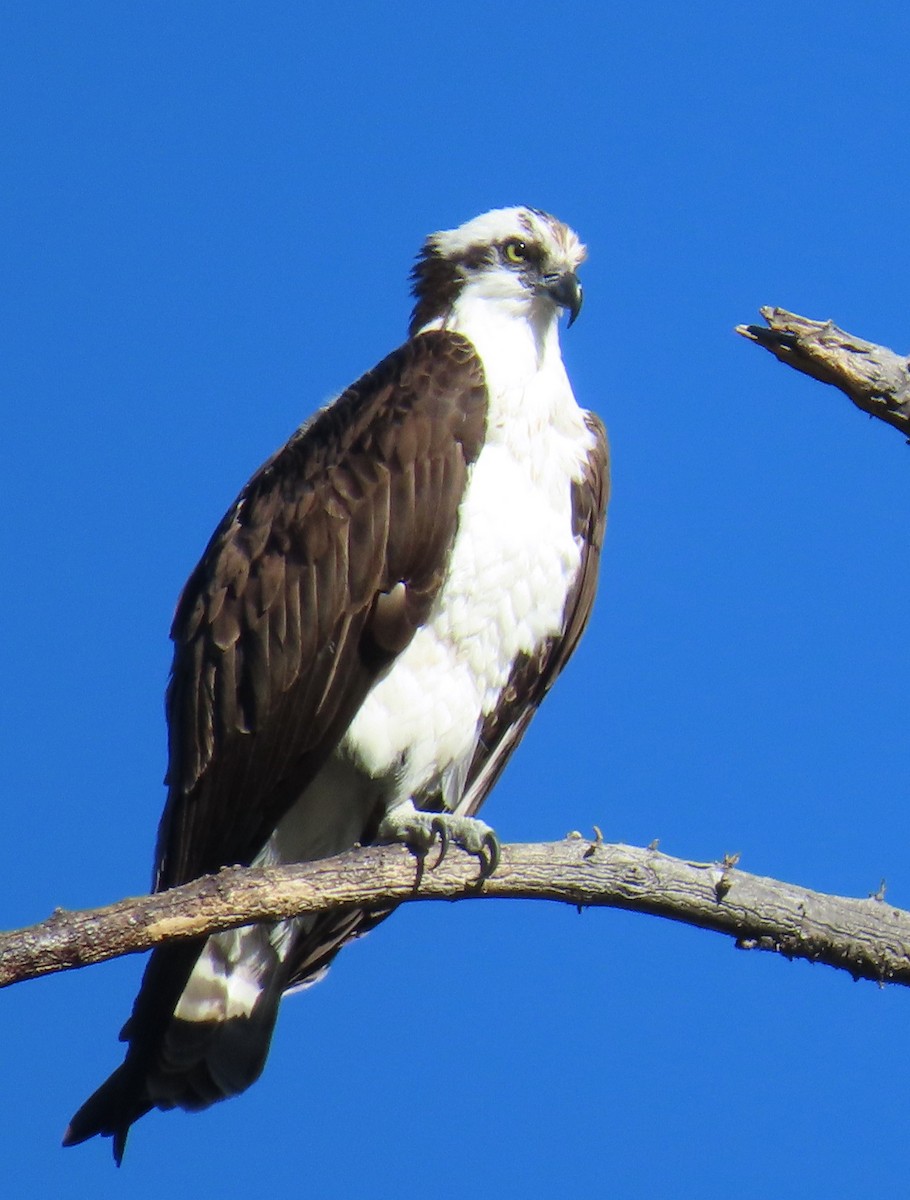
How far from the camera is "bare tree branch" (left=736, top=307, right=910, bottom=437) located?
3.88m

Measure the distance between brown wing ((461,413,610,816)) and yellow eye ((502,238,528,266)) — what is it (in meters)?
0.62

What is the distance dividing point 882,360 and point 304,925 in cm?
256

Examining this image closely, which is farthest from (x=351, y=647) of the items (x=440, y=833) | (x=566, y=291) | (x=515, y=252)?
(x=515, y=252)

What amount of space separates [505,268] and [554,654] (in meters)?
1.35

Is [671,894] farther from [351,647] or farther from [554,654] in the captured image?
[554,654]

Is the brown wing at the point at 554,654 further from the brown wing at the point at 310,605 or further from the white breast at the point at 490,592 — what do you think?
the brown wing at the point at 310,605

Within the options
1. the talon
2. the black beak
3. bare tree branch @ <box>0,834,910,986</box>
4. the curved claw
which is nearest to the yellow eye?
Result: the black beak

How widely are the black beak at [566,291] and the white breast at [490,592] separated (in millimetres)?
342

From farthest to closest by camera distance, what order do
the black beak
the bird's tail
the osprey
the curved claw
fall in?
the black beak < the osprey < the bird's tail < the curved claw

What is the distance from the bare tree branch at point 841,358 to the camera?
3.88 metres

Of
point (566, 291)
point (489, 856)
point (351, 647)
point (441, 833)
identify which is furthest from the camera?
point (566, 291)

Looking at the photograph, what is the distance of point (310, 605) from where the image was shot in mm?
4984

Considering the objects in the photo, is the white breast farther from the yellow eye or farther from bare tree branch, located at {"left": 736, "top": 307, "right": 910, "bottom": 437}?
bare tree branch, located at {"left": 736, "top": 307, "right": 910, "bottom": 437}

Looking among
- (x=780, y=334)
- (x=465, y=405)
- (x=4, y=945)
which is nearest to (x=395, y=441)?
(x=465, y=405)
